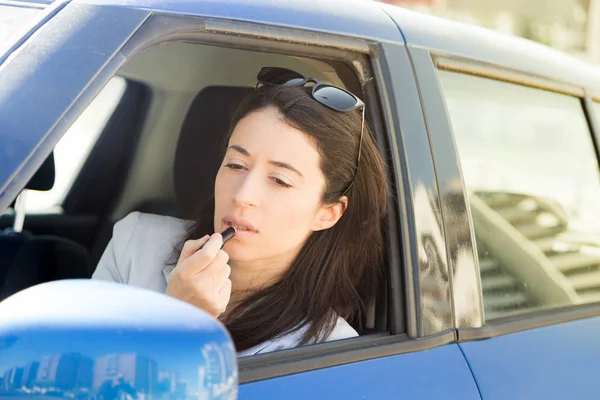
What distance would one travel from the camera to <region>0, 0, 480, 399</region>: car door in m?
1.30

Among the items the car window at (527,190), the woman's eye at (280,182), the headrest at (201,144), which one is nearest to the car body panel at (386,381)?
the car window at (527,190)

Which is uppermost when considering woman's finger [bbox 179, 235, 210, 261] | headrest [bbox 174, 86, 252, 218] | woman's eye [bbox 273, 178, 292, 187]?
headrest [bbox 174, 86, 252, 218]

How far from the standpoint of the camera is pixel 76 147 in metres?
3.49

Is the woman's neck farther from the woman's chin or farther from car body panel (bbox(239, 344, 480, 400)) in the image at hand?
→ car body panel (bbox(239, 344, 480, 400))

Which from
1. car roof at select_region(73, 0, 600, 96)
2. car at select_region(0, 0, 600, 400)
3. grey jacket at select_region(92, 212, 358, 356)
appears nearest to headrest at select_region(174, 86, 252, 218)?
car at select_region(0, 0, 600, 400)

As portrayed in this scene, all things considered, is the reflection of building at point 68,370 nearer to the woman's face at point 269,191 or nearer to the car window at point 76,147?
the woman's face at point 269,191

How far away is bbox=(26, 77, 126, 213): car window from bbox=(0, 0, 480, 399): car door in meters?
1.50

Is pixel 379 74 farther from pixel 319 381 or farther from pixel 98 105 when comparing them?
pixel 98 105

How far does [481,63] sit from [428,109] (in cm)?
28

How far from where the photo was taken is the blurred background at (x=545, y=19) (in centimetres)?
1591

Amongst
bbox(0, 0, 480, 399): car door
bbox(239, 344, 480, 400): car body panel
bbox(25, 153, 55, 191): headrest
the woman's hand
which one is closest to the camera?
bbox(0, 0, 480, 399): car door

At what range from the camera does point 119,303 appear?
1036 millimetres

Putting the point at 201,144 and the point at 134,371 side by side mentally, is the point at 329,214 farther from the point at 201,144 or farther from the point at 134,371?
the point at 134,371

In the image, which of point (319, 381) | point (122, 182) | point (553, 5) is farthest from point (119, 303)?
point (553, 5)
